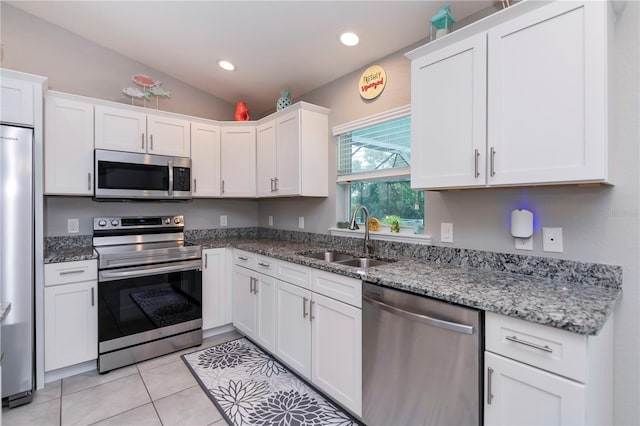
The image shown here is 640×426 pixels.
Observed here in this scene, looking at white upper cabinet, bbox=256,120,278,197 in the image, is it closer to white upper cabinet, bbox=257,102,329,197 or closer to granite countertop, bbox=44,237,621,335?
white upper cabinet, bbox=257,102,329,197

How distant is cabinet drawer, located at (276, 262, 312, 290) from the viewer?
2076mm

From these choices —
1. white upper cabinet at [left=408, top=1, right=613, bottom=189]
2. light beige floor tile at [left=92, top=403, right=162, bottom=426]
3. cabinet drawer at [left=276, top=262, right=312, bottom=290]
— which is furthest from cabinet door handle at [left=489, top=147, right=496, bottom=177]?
light beige floor tile at [left=92, top=403, right=162, bottom=426]

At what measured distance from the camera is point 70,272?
2.22 metres

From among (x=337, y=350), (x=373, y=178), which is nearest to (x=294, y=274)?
(x=337, y=350)

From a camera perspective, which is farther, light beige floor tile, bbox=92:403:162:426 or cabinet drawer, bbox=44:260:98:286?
cabinet drawer, bbox=44:260:98:286

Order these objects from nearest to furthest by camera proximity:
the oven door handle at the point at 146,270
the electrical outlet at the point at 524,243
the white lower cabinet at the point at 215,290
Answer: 1. the electrical outlet at the point at 524,243
2. the oven door handle at the point at 146,270
3. the white lower cabinet at the point at 215,290

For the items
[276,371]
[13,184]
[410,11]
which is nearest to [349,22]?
[410,11]

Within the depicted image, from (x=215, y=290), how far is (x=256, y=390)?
110cm

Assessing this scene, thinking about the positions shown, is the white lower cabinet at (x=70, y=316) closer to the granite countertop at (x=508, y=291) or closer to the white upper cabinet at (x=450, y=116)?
the granite countertop at (x=508, y=291)

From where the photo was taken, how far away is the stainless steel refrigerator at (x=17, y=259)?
1911mm

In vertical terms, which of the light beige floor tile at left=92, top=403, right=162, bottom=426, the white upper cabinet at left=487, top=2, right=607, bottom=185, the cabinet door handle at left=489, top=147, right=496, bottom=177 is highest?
the white upper cabinet at left=487, top=2, right=607, bottom=185

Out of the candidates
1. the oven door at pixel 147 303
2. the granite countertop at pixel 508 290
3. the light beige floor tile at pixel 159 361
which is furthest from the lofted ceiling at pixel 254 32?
the light beige floor tile at pixel 159 361

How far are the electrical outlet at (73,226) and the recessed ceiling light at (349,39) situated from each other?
2747 millimetres

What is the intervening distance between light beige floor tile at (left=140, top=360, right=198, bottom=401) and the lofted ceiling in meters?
2.68
